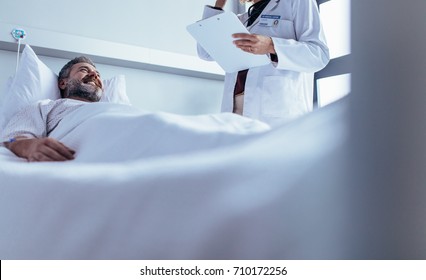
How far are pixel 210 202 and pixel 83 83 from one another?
1.46 meters

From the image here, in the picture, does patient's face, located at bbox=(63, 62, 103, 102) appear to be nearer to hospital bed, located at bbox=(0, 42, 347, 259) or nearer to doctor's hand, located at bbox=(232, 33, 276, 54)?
doctor's hand, located at bbox=(232, 33, 276, 54)

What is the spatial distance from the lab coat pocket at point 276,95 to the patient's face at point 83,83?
743 millimetres

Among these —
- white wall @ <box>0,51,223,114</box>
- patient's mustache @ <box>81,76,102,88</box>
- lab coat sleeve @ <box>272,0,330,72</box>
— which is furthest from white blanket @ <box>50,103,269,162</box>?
white wall @ <box>0,51,223,114</box>

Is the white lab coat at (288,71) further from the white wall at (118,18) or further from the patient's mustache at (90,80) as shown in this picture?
the white wall at (118,18)

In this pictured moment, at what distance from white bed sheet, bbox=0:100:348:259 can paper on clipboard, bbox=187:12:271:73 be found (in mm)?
815

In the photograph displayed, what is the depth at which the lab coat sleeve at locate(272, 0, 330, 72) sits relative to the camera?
1397 mm

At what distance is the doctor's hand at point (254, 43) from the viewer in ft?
4.36

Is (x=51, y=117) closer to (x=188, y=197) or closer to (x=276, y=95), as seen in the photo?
(x=276, y=95)

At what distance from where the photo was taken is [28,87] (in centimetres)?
173

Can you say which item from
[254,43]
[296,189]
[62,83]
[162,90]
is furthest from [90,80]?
[296,189]

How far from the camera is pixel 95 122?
87cm
